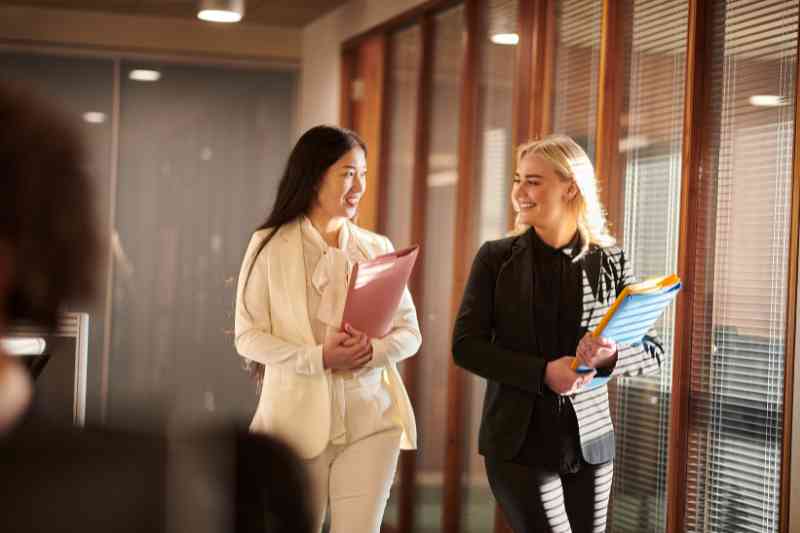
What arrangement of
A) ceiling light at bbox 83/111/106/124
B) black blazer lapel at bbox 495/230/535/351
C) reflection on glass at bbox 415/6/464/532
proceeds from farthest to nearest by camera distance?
ceiling light at bbox 83/111/106/124, reflection on glass at bbox 415/6/464/532, black blazer lapel at bbox 495/230/535/351

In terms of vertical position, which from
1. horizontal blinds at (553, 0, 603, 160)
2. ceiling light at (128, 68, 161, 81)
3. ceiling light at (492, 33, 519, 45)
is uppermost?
ceiling light at (128, 68, 161, 81)

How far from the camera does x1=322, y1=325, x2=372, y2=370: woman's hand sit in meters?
3.01

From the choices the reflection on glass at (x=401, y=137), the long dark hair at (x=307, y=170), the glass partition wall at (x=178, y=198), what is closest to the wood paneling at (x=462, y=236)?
the reflection on glass at (x=401, y=137)

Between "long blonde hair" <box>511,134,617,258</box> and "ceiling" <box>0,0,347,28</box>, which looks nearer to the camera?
"long blonde hair" <box>511,134,617,258</box>

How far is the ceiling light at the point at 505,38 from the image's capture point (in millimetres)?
4384

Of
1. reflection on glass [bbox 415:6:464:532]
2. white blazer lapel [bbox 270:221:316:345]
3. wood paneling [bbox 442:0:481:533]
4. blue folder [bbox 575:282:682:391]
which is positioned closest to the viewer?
blue folder [bbox 575:282:682:391]

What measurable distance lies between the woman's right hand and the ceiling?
358cm

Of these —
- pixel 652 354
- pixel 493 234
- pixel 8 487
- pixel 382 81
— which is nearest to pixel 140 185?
pixel 382 81

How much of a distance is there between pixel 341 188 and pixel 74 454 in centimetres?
247

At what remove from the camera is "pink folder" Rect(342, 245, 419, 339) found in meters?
2.94

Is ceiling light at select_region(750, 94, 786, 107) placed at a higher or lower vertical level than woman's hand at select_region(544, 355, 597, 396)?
higher

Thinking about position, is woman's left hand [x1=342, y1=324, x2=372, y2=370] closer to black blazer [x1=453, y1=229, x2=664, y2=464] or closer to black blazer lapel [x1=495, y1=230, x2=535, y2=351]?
black blazer [x1=453, y1=229, x2=664, y2=464]

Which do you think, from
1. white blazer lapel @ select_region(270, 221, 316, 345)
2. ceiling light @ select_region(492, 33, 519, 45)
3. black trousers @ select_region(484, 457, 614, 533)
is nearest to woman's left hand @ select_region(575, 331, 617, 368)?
black trousers @ select_region(484, 457, 614, 533)

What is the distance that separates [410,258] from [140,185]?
14.4 ft
